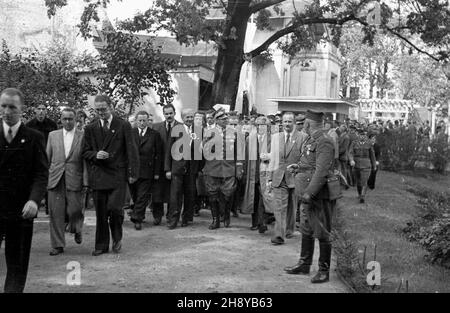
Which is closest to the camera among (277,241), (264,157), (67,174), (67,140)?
(67,174)

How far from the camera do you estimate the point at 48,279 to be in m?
7.52

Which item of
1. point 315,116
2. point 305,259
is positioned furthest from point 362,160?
point 315,116

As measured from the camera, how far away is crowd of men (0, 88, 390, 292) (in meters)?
6.24

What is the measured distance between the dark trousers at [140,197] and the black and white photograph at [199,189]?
0.09 feet

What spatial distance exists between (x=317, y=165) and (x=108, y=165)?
9.97 ft

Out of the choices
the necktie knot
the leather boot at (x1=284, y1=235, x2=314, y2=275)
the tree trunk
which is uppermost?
the tree trunk

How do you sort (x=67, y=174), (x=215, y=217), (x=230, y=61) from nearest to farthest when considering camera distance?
(x=67, y=174) < (x=215, y=217) < (x=230, y=61)

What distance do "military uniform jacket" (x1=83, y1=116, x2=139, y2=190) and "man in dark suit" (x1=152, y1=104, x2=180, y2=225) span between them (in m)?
2.65

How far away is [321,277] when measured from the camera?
7738 mm

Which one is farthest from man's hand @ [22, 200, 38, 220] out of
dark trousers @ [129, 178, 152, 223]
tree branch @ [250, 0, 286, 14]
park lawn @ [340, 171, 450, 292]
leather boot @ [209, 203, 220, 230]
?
tree branch @ [250, 0, 286, 14]

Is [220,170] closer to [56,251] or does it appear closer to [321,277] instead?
[56,251]

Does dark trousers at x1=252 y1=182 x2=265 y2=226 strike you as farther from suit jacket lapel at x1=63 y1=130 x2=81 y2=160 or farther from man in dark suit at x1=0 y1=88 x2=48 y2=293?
man in dark suit at x1=0 y1=88 x2=48 y2=293

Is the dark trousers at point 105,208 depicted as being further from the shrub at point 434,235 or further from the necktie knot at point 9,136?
the shrub at point 434,235

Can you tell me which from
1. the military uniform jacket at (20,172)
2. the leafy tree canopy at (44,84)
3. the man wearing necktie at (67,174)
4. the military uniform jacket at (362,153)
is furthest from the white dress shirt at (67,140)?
the military uniform jacket at (362,153)
